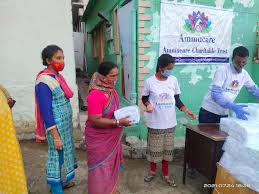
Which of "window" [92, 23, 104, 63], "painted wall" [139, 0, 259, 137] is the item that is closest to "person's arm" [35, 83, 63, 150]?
"painted wall" [139, 0, 259, 137]

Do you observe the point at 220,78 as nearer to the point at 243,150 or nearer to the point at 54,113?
the point at 243,150

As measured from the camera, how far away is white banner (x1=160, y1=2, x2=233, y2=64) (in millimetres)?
3829

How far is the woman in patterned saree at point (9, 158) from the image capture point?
195 cm

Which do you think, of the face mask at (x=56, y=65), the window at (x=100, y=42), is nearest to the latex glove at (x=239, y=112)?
the face mask at (x=56, y=65)

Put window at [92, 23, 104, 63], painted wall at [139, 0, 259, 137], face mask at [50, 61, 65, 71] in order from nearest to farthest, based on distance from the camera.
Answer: face mask at [50, 61, 65, 71], painted wall at [139, 0, 259, 137], window at [92, 23, 104, 63]

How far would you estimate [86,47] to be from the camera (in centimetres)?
1219

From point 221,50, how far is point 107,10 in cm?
332

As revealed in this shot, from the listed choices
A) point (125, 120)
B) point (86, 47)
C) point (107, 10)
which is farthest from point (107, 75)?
point (86, 47)

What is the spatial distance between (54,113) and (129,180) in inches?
59.4

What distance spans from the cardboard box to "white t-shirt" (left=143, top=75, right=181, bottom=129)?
0.76 metres

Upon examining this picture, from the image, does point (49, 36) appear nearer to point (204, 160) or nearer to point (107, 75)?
point (107, 75)

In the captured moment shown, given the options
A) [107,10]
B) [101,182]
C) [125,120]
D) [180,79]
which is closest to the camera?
[125,120]

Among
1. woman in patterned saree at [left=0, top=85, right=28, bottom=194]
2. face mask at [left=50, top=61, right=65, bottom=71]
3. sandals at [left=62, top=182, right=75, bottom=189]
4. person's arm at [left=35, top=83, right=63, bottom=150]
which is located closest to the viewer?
woman in patterned saree at [left=0, top=85, right=28, bottom=194]

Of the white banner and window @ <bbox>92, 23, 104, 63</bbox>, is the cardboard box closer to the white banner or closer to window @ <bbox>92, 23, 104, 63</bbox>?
the white banner
